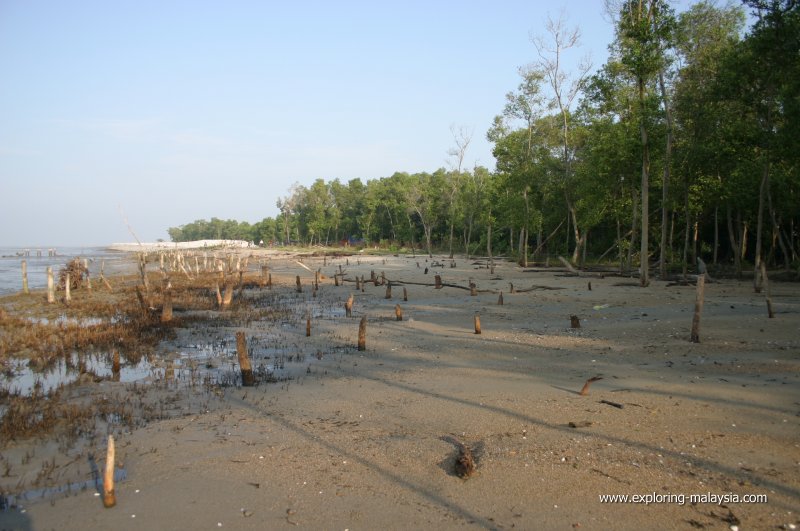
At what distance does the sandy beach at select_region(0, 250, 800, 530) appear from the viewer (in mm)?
5605

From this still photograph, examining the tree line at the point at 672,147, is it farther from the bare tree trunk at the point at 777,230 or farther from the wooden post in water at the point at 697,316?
the wooden post in water at the point at 697,316

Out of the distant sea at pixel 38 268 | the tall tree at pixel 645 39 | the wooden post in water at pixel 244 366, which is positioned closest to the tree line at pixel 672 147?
the tall tree at pixel 645 39

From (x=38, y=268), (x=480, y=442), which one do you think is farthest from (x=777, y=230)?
(x=38, y=268)

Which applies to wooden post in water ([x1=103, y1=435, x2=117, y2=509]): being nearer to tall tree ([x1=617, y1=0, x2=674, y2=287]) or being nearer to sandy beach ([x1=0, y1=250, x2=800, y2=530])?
sandy beach ([x1=0, y1=250, x2=800, y2=530])

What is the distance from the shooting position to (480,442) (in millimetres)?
7273

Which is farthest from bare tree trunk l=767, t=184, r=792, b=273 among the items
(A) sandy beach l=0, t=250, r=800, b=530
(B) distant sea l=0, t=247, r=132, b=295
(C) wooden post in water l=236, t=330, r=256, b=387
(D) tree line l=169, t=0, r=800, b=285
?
(B) distant sea l=0, t=247, r=132, b=295

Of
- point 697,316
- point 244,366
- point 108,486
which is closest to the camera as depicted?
point 108,486

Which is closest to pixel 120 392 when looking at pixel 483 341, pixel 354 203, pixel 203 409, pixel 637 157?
pixel 203 409

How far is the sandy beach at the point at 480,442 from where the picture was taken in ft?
18.4

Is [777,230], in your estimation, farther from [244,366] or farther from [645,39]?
[244,366]

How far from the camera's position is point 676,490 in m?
5.84

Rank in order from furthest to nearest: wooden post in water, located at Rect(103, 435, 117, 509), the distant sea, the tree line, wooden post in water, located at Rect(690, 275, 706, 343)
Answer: the distant sea, the tree line, wooden post in water, located at Rect(690, 275, 706, 343), wooden post in water, located at Rect(103, 435, 117, 509)

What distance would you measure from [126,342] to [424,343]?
335 inches

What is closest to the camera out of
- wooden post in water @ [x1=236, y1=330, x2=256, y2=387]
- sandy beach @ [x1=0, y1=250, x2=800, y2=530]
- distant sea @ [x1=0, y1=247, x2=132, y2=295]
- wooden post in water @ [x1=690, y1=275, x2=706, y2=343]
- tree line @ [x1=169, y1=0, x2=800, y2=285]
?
sandy beach @ [x1=0, y1=250, x2=800, y2=530]
